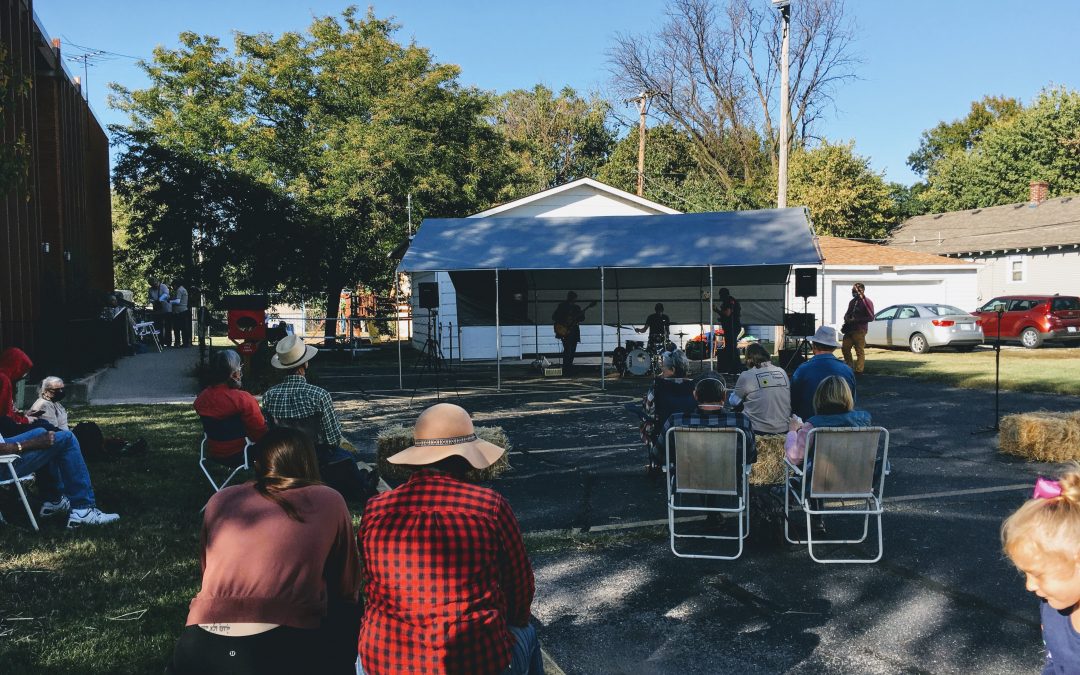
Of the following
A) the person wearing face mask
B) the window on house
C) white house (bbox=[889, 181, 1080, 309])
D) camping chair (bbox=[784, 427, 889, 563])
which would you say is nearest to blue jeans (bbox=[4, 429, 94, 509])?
the person wearing face mask

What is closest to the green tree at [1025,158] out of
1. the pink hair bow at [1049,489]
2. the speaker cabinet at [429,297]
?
the speaker cabinet at [429,297]

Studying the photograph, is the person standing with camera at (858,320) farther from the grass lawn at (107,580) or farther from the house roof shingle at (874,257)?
the house roof shingle at (874,257)

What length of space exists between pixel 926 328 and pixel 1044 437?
1682 centimetres

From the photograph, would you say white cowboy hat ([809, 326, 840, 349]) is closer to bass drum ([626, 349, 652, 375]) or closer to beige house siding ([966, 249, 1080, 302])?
bass drum ([626, 349, 652, 375])

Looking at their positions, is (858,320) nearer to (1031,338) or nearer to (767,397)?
(767,397)

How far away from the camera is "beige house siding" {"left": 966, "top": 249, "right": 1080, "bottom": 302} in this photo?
3222cm

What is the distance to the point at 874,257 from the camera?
3153 centimetres

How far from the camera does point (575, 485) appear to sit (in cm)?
798

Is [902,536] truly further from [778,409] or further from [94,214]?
[94,214]

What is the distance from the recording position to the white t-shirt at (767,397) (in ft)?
23.8

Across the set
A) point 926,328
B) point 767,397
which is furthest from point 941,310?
point 767,397

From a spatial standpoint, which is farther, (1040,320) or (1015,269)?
(1015,269)

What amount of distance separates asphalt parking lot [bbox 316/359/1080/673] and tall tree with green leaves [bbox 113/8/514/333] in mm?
17588

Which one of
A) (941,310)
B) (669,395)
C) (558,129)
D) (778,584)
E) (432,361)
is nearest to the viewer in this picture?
(778,584)
